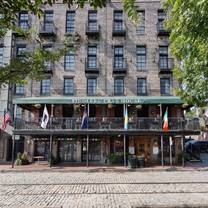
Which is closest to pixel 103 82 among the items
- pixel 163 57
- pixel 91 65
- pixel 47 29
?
pixel 91 65

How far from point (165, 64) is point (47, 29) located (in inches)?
482

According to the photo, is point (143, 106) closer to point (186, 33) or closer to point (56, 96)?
point (56, 96)

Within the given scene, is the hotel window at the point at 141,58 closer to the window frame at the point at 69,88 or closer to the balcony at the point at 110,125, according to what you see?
the balcony at the point at 110,125

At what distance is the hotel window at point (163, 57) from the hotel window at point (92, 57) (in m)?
6.40

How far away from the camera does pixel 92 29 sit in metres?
30.2

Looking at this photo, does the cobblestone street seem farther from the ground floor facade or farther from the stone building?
the stone building

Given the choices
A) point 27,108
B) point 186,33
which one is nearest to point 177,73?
point 186,33

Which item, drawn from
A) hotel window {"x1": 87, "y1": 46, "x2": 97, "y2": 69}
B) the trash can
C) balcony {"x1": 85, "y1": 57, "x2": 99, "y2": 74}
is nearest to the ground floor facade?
the trash can

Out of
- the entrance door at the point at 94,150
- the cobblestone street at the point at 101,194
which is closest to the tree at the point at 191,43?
the cobblestone street at the point at 101,194

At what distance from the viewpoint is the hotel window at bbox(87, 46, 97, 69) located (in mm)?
29609

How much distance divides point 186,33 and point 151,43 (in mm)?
24696

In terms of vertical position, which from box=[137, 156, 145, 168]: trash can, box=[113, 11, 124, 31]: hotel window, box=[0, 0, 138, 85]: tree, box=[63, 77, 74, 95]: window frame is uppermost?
box=[113, 11, 124, 31]: hotel window

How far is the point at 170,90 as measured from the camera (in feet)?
95.2

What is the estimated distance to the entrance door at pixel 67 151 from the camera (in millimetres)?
28516
